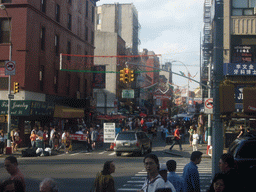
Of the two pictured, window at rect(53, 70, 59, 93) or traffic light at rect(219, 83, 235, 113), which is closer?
traffic light at rect(219, 83, 235, 113)

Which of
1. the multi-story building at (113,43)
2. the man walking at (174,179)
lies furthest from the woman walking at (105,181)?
the multi-story building at (113,43)

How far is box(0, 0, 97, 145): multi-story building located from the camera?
31.7 meters

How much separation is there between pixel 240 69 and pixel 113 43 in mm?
40294

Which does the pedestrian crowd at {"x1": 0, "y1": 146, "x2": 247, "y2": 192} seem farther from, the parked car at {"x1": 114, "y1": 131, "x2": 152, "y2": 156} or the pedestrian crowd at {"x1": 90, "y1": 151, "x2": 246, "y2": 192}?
the parked car at {"x1": 114, "y1": 131, "x2": 152, "y2": 156}

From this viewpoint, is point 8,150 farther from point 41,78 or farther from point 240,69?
point 240,69

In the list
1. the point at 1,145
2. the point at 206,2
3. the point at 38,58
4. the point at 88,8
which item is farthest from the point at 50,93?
the point at 206,2

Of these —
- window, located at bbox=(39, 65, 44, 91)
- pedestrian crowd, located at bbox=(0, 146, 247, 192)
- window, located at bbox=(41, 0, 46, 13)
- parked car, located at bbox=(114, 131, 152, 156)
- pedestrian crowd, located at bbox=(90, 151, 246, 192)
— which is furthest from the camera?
window, located at bbox=(41, 0, 46, 13)

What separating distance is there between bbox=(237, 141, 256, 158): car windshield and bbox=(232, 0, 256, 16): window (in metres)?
21.6

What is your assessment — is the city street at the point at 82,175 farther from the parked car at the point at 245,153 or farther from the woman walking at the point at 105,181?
the woman walking at the point at 105,181

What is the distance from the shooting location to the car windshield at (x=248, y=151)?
37.1ft

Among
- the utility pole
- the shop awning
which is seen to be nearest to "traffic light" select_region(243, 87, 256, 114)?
the utility pole

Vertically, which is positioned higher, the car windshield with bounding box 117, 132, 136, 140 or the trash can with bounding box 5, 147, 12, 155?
the car windshield with bounding box 117, 132, 136, 140

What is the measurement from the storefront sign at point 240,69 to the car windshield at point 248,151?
1895 cm

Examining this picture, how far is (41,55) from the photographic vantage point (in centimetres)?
3481
